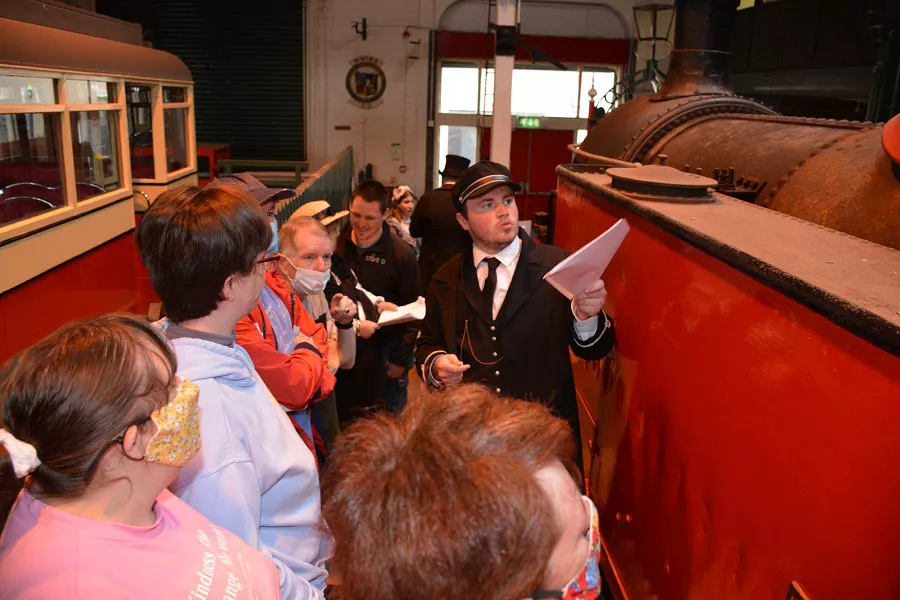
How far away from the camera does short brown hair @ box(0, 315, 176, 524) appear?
1115mm

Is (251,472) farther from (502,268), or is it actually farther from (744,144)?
(744,144)

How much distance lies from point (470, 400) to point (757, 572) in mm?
888

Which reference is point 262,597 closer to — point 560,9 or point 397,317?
point 397,317

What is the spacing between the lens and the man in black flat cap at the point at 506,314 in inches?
102

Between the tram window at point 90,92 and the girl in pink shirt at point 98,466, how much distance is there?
484cm

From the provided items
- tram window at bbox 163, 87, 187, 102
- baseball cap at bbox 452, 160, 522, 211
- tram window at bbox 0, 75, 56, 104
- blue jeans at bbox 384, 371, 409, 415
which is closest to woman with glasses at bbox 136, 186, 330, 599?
baseball cap at bbox 452, 160, 522, 211

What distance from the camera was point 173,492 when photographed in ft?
4.92

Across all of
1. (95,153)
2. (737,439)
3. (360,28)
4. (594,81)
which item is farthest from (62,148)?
(594,81)

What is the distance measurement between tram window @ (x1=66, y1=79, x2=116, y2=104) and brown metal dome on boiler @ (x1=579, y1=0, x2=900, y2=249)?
152 inches

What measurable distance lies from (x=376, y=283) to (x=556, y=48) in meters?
10.4

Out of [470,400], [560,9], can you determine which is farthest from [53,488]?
[560,9]

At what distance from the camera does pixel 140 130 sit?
714cm

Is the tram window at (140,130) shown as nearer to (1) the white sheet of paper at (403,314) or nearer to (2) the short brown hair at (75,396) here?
(1) the white sheet of paper at (403,314)

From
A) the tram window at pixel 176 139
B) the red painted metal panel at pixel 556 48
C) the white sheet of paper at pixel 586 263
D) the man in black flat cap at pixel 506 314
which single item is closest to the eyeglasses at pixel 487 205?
the man in black flat cap at pixel 506 314
